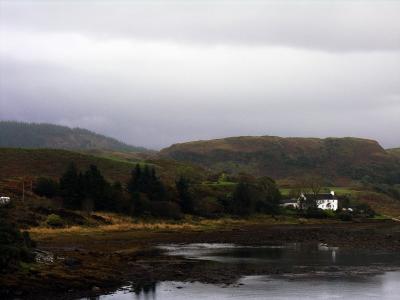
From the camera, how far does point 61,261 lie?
46.6 m

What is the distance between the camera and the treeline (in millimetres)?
101875

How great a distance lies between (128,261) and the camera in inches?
2064

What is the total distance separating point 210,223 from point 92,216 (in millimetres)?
24558

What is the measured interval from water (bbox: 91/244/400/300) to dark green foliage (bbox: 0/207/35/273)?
7.85 meters

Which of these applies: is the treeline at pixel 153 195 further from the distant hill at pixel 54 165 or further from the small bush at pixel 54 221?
the distant hill at pixel 54 165

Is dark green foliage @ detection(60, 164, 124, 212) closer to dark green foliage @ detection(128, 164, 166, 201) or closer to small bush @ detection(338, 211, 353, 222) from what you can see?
dark green foliage @ detection(128, 164, 166, 201)

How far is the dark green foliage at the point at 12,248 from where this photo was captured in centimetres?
3916

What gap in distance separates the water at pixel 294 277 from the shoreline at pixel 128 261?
6.21 ft

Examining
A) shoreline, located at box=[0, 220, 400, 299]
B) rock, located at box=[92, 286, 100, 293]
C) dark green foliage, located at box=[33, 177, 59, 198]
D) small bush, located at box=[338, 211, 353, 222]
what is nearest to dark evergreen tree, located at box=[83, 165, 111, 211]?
dark green foliage, located at box=[33, 177, 59, 198]

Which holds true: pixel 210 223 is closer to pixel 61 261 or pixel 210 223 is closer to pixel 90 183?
pixel 90 183

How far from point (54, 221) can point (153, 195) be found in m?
34.1

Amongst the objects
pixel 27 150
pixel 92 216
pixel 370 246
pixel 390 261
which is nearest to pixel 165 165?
pixel 27 150

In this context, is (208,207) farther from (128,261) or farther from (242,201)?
(128,261)

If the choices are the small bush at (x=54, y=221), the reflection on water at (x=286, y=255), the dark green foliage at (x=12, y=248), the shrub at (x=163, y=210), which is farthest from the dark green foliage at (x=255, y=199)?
the dark green foliage at (x=12, y=248)
